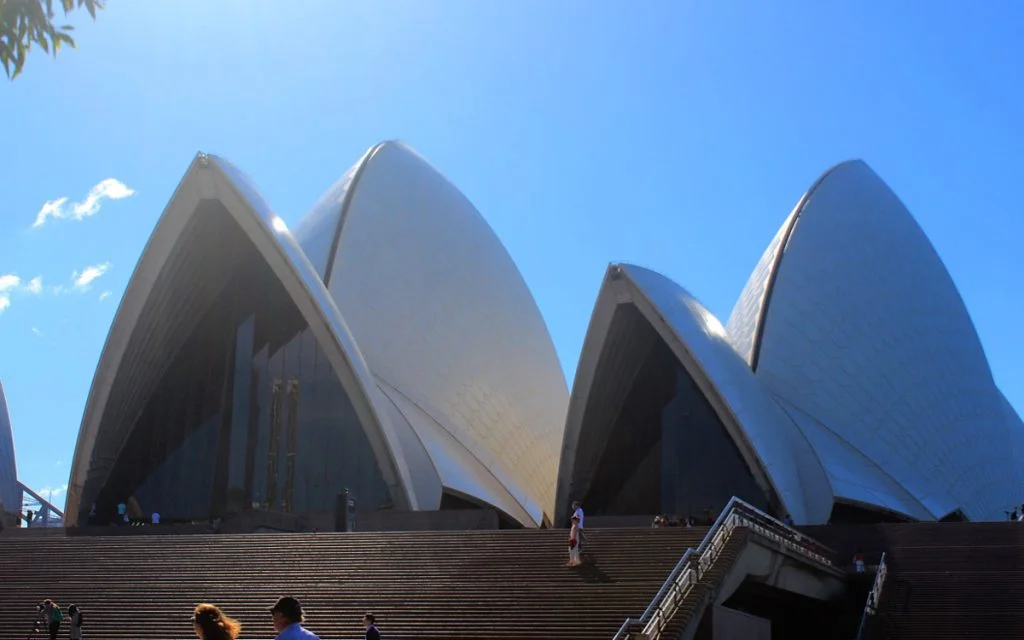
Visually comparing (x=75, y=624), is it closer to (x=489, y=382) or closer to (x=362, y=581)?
(x=362, y=581)

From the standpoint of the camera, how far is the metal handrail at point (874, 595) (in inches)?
469

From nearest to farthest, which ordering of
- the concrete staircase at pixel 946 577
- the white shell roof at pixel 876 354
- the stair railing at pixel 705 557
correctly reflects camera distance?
the stair railing at pixel 705 557 < the concrete staircase at pixel 946 577 < the white shell roof at pixel 876 354

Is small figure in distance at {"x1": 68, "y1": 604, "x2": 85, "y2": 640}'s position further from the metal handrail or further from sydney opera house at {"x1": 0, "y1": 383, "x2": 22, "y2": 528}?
sydney opera house at {"x1": 0, "y1": 383, "x2": 22, "y2": 528}

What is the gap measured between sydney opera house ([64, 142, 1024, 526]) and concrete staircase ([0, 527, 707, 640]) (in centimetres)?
740

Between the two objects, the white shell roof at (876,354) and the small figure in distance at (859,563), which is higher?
the white shell roof at (876,354)

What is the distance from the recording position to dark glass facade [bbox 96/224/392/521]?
70.1 feet

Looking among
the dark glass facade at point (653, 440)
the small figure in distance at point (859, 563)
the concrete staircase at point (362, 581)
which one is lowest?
the concrete staircase at point (362, 581)

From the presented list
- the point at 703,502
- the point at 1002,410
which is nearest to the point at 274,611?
the point at 703,502

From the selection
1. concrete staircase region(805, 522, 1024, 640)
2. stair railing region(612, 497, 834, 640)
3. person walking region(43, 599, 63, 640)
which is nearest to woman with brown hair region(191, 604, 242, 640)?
stair railing region(612, 497, 834, 640)

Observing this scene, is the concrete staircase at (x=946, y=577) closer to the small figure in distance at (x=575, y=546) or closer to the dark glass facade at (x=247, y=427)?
the small figure in distance at (x=575, y=546)

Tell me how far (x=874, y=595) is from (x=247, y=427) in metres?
13.1

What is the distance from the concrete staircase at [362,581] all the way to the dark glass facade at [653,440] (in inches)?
355

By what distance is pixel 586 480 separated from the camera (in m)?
22.3

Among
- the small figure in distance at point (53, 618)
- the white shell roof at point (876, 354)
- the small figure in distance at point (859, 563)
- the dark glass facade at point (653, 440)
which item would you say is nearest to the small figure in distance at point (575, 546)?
the small figure in distance at point (859, 563)
